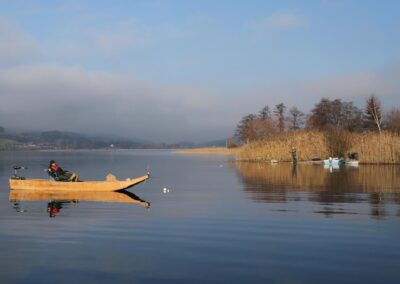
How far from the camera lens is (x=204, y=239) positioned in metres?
13.4

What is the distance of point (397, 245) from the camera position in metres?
12.3

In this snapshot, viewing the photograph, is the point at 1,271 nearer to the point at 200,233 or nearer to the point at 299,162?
the point at 200,233

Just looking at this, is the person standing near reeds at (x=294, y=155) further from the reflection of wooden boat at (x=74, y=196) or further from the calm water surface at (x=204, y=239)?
the reflection of wooden boat at (x=74, y=196)

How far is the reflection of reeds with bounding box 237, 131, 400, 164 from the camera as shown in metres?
49.5

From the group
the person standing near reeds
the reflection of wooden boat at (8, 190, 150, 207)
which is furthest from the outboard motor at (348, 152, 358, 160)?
the reflection of wooden boat at (8, 190, 150, 207)

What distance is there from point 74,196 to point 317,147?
131 ft

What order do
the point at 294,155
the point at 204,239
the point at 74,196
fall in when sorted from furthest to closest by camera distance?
the point at 294,155, the point at 74,196, the point at 204,239

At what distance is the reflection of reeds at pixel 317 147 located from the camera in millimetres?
49469

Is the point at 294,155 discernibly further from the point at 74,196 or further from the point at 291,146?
the point at 74,196

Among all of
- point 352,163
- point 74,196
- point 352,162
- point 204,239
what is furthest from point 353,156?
point 204,239

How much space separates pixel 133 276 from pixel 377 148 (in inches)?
1795

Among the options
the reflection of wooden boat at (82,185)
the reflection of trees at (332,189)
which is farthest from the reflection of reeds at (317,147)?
the reflection of wooden boat at (82,185)

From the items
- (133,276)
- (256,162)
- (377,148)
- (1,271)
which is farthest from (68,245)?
(256,162)

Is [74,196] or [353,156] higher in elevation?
[353,156]
